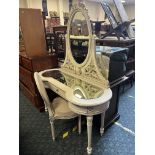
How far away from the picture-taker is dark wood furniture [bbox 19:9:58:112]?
233cm

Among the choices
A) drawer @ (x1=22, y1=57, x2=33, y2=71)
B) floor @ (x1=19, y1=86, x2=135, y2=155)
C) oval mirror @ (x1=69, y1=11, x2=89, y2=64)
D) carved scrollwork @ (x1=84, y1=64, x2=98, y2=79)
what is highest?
oval mirror @ (x1=69, y1=11, x2=89, y2=64)

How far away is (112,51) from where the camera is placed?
1.71m

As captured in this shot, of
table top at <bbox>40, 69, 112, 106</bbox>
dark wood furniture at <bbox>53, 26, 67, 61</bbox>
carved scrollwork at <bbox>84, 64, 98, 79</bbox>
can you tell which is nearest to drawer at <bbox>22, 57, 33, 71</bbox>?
table top at <bbox>40, 69, 112, 106</bbox>

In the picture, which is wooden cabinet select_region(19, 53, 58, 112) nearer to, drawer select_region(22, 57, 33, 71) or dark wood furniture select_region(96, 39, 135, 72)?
drawer select_region(22, 57, 33, 71)

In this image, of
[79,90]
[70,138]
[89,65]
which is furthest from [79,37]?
[70,138]

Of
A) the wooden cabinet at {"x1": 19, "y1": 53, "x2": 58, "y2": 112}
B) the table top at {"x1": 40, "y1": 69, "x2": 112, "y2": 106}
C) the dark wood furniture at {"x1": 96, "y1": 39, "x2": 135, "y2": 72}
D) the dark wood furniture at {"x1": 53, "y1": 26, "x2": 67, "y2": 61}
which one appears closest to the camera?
the table top at {"x1": 40, "y1": 69, "x2": 112, "y2": 106}

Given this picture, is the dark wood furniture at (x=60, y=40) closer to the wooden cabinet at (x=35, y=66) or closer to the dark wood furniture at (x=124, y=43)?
the wooden cabinet at (x=35, y=66)

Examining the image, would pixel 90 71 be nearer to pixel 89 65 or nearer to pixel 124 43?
pixel 89 65

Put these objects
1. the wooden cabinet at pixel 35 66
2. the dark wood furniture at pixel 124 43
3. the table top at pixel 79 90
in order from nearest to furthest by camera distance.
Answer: the table top at pixel 79 90, the wooden cabinet at pixel 35 66, the dark wood furniture at pixel 124 43

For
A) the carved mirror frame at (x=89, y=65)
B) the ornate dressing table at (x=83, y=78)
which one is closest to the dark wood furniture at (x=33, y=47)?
the ornate dressing table at (x=83, y=78)

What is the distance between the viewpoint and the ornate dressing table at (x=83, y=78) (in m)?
1.49

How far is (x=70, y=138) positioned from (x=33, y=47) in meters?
1.58
